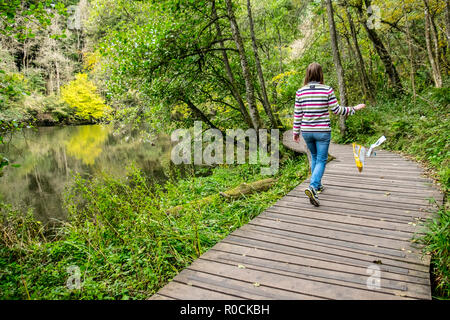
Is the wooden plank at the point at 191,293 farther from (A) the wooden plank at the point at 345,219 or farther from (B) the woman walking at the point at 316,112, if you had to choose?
(B) the woman walking at the point at 316,112

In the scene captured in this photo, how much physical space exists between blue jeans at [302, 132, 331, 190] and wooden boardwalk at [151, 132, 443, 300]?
1.62 feet

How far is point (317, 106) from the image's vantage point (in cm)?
436

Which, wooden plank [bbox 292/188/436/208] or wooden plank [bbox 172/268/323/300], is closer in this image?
wooden plank [bbox 172/268/323/300]

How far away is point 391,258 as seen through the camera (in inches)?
118

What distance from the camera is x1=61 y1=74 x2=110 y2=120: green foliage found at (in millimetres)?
36812

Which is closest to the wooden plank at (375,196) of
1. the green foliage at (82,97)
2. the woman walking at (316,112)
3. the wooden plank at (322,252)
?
the woman walking at (316,112)

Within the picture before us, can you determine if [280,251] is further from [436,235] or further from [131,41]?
[131,41]

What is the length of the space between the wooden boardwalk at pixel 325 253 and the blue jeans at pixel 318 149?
493 mm

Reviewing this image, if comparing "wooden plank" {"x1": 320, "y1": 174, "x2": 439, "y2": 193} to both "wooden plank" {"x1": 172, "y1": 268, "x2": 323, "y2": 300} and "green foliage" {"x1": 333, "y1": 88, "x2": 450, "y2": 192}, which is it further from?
"wooden plank" {"x1": 172, "y1": 268, "x2": 323, "y2": 300}

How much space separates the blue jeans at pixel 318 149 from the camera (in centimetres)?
447

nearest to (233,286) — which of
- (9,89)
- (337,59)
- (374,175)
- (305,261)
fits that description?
(305,261)

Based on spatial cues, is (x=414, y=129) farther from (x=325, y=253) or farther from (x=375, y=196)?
(x=325, y=253)

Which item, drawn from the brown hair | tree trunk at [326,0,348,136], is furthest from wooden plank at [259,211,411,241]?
tree trunk at [326,0,348,136]

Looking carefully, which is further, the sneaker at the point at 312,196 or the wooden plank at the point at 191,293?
the sneaker at the point at 312,196
